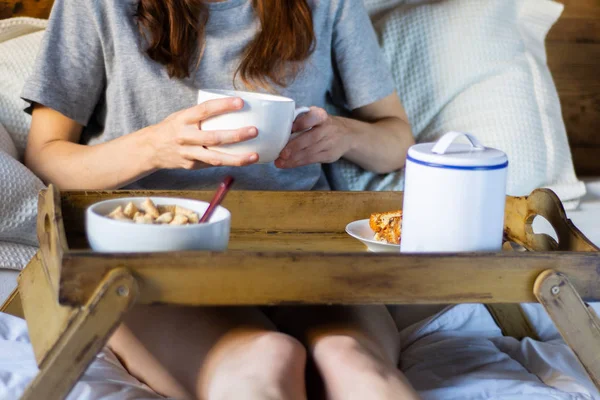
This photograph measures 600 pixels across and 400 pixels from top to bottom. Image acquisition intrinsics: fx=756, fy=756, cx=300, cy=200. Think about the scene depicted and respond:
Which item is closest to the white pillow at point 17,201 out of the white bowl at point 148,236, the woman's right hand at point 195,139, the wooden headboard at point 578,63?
the woman's right hand at point 195,139

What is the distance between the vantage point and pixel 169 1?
1219 mm

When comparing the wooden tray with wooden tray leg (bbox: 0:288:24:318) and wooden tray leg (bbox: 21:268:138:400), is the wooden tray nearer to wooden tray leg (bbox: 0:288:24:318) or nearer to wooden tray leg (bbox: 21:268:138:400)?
wooden tray leg (bbox: 21:268:138:400)

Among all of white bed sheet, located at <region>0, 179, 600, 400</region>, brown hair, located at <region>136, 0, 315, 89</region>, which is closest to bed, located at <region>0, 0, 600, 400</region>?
white bed sheet, located at <region>0, 179, 600, 400</region>

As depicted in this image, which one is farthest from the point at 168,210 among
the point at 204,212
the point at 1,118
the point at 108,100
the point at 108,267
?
the point at 1,118

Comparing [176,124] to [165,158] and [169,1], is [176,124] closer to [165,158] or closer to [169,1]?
[165,158]

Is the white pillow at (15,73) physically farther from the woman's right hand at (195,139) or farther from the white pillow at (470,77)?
the white pillow at (470,77)

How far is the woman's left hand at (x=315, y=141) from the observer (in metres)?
1.05

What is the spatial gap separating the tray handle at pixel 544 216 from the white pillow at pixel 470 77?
509 mm

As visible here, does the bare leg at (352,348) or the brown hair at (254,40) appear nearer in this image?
the bare leg at (352,348)

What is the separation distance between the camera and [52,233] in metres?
0.81

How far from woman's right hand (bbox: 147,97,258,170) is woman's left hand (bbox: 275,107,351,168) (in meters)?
0.13

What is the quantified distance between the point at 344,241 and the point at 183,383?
288 millimetres

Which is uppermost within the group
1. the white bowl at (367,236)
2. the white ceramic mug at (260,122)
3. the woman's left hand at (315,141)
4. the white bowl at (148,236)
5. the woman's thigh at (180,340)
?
the white ceramic mug at (260,122)

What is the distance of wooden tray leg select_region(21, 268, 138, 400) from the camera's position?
2.33 ft
